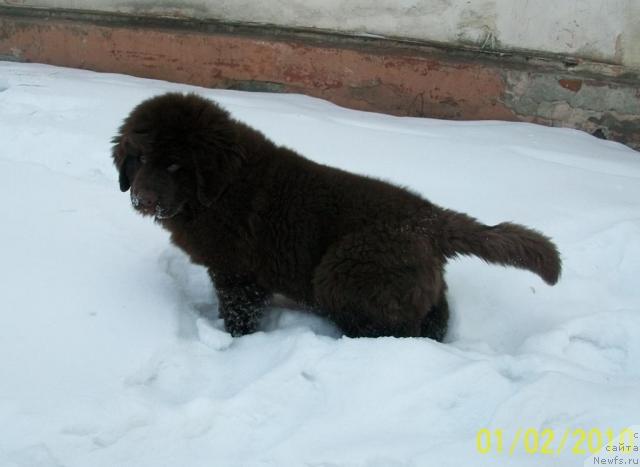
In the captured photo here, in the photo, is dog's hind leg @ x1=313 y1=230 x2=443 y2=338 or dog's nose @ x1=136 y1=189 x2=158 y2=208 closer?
dog's hind leg @ x1=313 y1=230 x2=443 y2=338

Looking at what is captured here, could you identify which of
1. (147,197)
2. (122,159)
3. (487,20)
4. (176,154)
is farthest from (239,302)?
(487,20)

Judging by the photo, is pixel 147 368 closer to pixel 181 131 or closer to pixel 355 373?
pixel 355 373

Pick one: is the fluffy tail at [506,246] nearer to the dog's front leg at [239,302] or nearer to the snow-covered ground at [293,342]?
the snow-covered ground at [293,342]

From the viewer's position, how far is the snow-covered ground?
2.25 m

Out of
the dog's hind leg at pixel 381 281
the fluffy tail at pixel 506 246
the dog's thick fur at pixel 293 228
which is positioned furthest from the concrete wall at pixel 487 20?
the dog's hind leg at pixel 381 281

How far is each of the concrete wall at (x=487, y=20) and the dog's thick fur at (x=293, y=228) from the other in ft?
11.0

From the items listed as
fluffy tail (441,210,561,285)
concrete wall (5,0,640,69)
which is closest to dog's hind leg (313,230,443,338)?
fluffy tail (441,210,561,285)

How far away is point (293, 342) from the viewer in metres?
2.86

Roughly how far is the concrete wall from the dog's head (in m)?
3.45

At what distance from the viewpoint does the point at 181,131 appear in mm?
3109

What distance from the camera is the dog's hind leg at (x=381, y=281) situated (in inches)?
115

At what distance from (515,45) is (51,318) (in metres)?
5.14

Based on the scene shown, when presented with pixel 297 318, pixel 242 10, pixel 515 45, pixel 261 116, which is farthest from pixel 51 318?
pixel 515 45

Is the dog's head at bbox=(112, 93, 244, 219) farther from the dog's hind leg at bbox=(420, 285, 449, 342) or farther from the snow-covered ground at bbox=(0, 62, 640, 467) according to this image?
the dog's hind leg at bbox=(420, 285, 449, 342)
